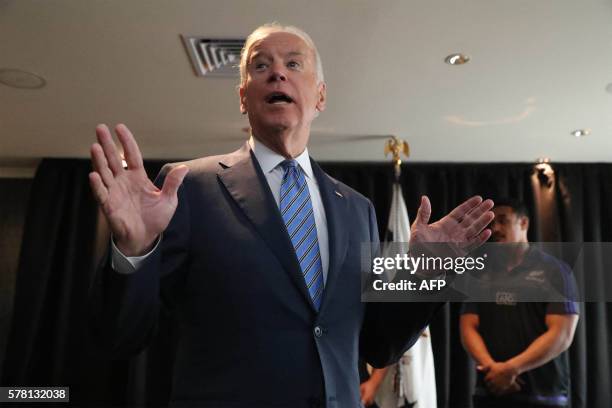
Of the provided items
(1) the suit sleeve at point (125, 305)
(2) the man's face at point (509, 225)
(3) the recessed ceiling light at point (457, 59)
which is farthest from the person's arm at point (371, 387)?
(1) the suit sleeve at point (125, 305)

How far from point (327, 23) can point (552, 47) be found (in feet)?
3.84

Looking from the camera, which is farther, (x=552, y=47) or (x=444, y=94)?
(x=444, y=94)

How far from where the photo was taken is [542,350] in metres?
2.52

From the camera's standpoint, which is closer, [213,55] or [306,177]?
[306,177]

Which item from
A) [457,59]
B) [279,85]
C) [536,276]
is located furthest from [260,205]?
[457,59]

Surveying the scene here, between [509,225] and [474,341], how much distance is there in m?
0.60

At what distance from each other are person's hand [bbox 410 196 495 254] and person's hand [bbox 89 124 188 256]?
1.42ft

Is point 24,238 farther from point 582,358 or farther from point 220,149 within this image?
point 582,358

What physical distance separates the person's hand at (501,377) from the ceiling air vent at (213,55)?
6.25 ft

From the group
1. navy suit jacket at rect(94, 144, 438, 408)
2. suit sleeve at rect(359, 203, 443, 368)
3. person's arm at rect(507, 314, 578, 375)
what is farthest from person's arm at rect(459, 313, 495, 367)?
navy suit jacket at rect(94, 144, 438, 408)

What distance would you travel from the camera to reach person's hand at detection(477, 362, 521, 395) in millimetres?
2592

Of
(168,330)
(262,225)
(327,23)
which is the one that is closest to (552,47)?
(327,23)

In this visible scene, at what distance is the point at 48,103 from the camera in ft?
12.0

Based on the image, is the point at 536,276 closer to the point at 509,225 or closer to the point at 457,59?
the point at 509,225
